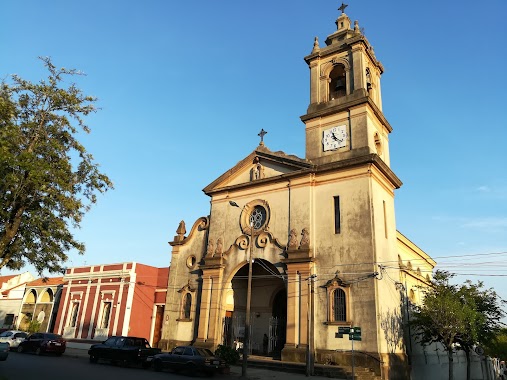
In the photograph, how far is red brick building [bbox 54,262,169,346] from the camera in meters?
30.9

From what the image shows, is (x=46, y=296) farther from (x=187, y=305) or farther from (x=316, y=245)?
(x=316, y=245)

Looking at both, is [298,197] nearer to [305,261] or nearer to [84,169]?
[305,261]

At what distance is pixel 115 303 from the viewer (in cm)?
3148

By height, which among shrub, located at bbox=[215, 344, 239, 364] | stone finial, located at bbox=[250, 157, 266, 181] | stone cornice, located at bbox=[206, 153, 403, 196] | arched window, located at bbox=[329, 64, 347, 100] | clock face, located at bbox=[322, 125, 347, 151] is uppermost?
arched window, located at bbox=[329, 64, 347, 100]

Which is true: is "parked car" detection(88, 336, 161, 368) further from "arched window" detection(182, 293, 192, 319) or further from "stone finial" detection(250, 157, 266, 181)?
"stone finial" detection(250, 157, 266, 181)

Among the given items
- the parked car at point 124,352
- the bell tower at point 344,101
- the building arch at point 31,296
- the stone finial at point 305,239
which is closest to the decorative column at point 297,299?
the stone finial at point 305,239

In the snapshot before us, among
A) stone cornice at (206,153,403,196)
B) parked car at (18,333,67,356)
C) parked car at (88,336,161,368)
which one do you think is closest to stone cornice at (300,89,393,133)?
stone cornice at (206,153,403,196)

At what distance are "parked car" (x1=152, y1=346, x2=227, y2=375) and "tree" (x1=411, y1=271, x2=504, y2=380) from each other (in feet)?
35.1

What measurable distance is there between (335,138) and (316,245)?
6.66 m

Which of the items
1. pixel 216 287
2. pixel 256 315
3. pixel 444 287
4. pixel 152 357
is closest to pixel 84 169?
pixel 152 357

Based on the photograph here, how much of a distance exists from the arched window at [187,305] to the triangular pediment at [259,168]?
708cm

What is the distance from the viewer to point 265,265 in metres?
23.5

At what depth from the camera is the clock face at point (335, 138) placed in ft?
77.1

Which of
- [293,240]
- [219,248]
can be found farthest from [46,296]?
[293,240]
